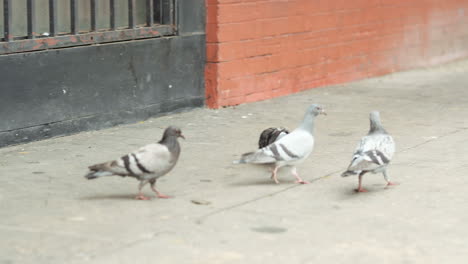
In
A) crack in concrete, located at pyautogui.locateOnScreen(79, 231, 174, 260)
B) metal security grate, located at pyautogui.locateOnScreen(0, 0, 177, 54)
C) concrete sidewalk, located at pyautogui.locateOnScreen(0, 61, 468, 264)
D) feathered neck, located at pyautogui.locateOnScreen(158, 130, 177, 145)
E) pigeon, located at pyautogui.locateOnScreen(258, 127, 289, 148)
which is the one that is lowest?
concrete sidewalk, located at pyautogui.locateOnScreen(0, 61, 468, 264)

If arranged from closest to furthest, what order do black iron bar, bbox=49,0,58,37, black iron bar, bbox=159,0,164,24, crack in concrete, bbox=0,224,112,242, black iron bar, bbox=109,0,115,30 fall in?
crack in concrete, bbox=0,224,112,242
black iron bar, bbox=49,0,58,37
black iron bar, bbox=109,0,115,30
black iron bar, bbox=159,0,164,24

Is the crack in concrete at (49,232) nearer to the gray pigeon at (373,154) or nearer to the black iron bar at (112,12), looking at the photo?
the gray pigeon at (373,154)

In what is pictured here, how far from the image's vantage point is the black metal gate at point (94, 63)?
31.0ft

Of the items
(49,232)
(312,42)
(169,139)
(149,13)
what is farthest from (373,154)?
(312,42)

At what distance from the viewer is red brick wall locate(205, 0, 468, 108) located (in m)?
12.1

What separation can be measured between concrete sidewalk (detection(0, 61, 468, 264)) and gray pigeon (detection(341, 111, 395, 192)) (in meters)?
0.26

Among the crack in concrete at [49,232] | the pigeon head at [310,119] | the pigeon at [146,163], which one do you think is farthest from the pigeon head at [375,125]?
the crack in concrete at [49,232]

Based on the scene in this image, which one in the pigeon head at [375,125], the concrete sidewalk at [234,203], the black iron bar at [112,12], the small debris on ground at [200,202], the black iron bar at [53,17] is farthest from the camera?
the black iron bar at [112,12]

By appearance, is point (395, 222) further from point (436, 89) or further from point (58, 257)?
point (436, 89)

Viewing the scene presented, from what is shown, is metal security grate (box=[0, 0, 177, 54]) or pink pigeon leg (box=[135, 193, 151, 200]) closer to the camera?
pink pigeon leg (box=[135, 193, 151, 200])

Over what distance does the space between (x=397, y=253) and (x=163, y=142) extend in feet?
7.11

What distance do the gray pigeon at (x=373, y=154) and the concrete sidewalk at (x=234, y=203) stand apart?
264 millimetres

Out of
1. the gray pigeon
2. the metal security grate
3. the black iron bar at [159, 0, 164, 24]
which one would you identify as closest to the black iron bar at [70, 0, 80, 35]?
the metal security grate

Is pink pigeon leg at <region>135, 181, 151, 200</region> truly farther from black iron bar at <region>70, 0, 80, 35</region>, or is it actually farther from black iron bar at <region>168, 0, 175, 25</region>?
black iron bar at <region>168, 0, 175, 25</region>
